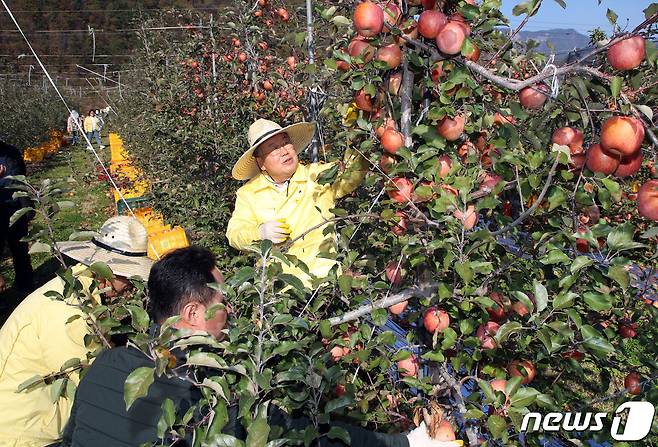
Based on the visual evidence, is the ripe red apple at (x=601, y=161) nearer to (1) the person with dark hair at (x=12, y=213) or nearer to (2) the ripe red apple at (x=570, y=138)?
(2) the ripe red apple at (x=570, y=138)

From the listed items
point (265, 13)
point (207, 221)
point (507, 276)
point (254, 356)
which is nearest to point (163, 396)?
point (254, 356)

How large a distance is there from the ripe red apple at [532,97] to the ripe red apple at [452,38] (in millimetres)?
187

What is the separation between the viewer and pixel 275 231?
6.10ft

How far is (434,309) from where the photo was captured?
4.52 ft

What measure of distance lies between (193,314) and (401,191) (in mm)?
679

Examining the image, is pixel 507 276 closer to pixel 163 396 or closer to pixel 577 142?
pixel 577 142

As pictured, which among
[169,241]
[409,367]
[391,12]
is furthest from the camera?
[169,241]

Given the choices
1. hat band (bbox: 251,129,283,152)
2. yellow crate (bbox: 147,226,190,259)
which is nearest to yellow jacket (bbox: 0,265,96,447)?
hat band (bbox: 251,129,283,152)

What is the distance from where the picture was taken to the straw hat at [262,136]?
2.18 metres

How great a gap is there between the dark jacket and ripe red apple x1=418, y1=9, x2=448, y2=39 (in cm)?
93

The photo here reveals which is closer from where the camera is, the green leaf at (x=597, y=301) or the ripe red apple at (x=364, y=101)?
the green leaf at (x=597, y=301)

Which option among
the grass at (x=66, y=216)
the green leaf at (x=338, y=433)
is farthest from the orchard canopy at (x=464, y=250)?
the grass at (x=66, y=216)

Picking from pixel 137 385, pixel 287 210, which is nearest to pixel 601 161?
pixel 137 385

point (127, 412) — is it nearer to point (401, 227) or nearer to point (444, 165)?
point (401, 227)
